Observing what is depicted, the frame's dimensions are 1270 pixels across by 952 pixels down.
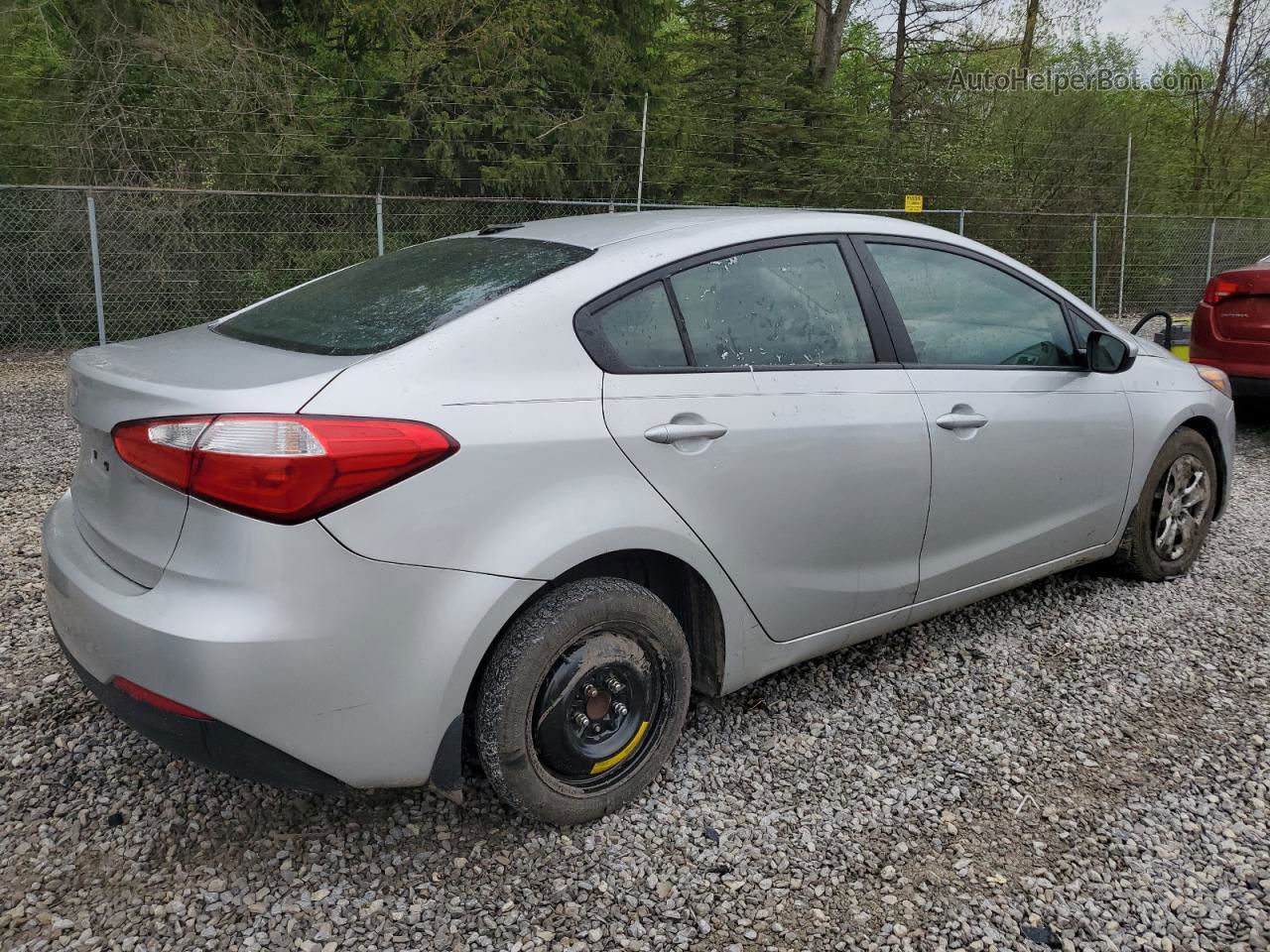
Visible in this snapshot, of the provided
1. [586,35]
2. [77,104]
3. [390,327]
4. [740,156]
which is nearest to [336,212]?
[77,104]

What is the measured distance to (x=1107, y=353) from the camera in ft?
11.8

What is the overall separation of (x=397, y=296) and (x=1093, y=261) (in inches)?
582

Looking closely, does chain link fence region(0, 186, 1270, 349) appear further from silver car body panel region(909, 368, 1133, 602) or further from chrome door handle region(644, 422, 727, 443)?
chrome door handle region(644, 422, 727, 443)

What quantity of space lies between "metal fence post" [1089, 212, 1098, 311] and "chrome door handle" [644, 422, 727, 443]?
14255 mm

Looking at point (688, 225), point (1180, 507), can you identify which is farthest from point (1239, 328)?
point (688, 225)

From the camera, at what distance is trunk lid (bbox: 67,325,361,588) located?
6.76 feet

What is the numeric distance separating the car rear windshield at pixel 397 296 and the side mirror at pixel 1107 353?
196cm

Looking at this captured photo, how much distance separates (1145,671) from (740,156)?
502 inches

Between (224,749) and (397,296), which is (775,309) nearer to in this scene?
(397,296)

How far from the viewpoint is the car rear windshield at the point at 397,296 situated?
2381 millimetres

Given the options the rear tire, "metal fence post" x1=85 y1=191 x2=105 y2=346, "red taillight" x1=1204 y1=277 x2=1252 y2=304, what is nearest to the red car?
"red taillight" x1=1204 y1=277 x2=1252 y2=304

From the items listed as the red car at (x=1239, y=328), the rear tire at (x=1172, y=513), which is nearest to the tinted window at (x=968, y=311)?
the rear tire at (x=1172, y=513)

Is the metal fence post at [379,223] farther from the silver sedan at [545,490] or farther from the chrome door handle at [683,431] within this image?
the chrome door handle at [683,431]

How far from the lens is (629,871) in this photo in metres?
2.37
